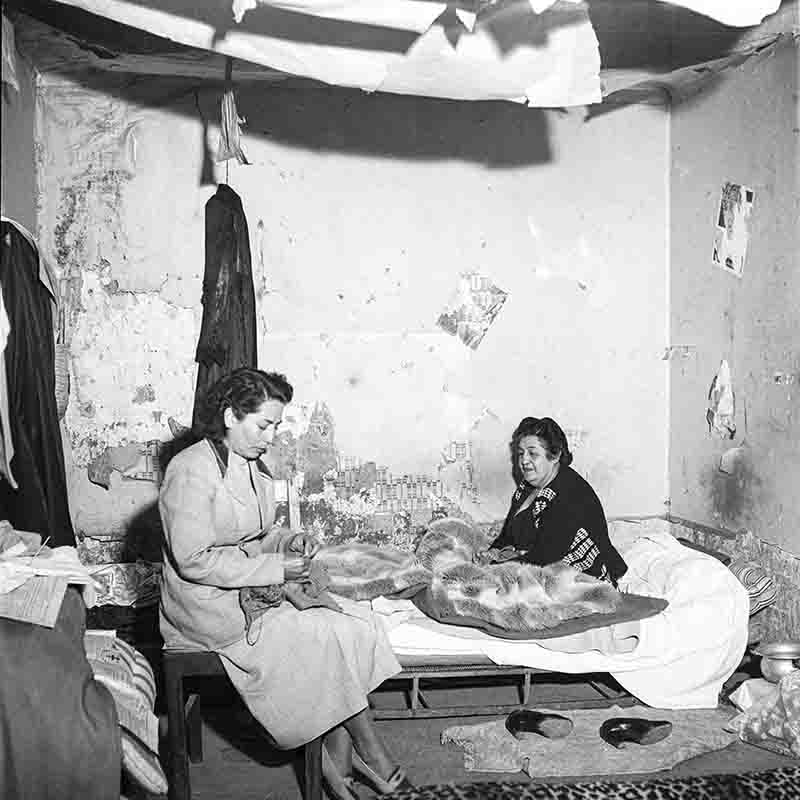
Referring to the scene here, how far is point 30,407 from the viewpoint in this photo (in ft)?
14.4

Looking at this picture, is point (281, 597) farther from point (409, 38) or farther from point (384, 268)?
point (384, 268)

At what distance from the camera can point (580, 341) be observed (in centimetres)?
603

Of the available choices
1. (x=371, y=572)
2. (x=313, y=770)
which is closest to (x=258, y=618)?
(x=313, y=770)

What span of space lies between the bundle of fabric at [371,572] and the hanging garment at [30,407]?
1246mm

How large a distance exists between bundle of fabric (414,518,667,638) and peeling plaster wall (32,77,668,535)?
1339 millimetres

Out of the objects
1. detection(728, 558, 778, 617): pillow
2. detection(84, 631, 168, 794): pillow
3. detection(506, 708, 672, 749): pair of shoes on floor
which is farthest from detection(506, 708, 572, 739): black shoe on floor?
detection(84, 631, 168, 794): pillow

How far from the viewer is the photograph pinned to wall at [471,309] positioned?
19.3 ft

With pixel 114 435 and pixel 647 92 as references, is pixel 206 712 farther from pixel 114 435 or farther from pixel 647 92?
pixel 647 92

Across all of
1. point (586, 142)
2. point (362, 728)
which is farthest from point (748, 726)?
point (586, 142)

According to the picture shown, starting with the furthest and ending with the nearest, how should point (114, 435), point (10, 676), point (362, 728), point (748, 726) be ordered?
point (114, 435), point (748, 726), point (362, 728), point (10, 676)

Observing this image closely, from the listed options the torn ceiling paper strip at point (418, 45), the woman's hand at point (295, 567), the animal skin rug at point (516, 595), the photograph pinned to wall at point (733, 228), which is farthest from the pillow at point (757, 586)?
the torn ceiling paper strip at point (418, 45)

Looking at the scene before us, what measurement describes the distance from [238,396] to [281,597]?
0.83 metres

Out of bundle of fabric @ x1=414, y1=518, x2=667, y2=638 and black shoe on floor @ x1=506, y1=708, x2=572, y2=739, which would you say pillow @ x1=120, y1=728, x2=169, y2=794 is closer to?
bundle of fabric @ x1=414, y1=518, x2=667, y2=638

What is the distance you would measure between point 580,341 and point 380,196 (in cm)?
150
